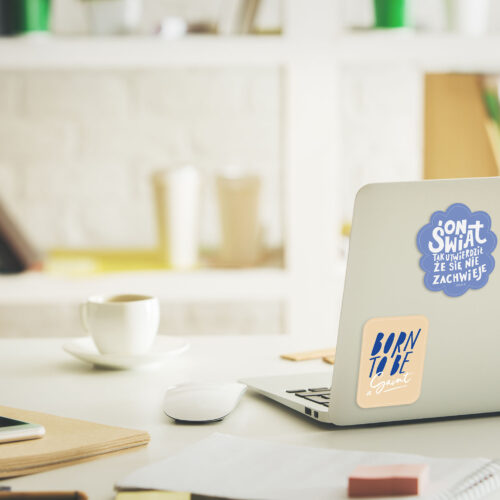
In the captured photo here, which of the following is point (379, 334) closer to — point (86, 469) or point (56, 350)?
point (86, 469)

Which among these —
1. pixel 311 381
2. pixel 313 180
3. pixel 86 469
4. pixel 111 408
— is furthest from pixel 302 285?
pixel 86 469

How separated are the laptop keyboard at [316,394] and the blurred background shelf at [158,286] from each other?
3.06ft

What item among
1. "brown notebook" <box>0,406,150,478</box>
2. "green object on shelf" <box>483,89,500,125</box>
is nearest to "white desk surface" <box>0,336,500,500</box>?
"brown notebook" <box>0,406,150,478</box>

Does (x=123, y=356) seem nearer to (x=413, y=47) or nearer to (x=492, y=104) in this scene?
(x=413, y=47)

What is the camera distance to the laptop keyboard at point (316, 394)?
82 cm

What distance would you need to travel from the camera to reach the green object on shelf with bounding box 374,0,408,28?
1853 mm

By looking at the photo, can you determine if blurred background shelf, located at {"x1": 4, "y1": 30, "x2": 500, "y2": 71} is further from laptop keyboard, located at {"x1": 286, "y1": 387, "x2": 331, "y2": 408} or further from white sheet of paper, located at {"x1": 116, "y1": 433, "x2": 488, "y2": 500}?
white sheet of paper, located at {"x1": 116, "y1": 433, "x2": 488, "y2": 500}

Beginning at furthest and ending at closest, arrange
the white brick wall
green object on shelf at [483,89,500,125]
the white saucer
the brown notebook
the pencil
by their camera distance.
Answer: the white brick wall < green object on shelf at [483,89,500,125] < the white saucer < the brown notebook < the pencil

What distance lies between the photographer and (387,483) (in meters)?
0.56

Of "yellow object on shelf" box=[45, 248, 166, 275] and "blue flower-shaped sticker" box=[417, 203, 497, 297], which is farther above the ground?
"blue flower-shaped sticker" box=[417, 203, 497, 297]

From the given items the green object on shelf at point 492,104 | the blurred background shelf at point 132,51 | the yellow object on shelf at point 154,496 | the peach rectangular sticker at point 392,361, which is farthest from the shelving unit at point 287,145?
the yellow object on shelf at point 154,496

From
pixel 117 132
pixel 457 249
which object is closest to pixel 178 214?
pixel 117 132

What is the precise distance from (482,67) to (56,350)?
4.93ft

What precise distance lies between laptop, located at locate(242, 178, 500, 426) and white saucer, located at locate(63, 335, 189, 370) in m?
0.29
